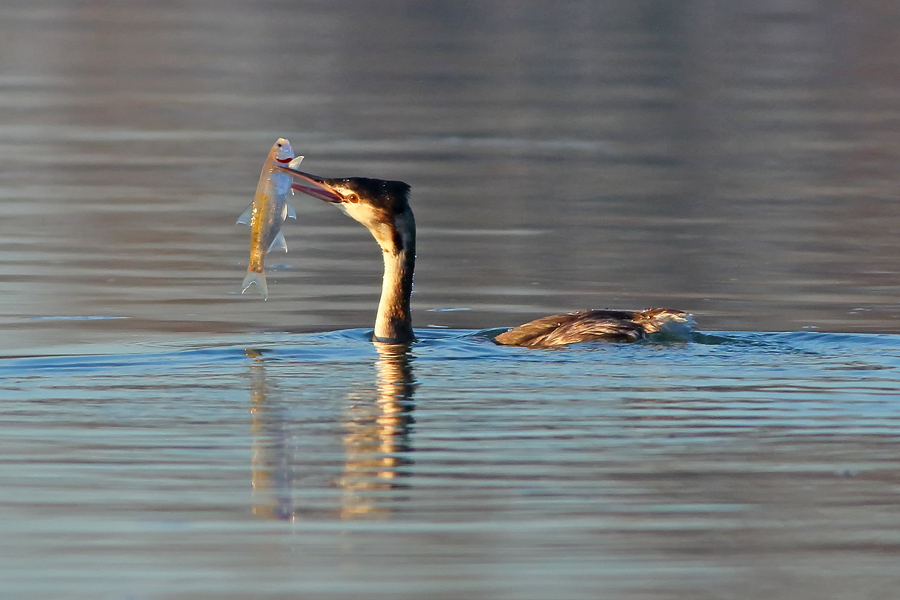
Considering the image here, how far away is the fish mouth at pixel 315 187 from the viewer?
37.5ft

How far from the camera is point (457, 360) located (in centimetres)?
1088

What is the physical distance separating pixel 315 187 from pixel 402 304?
0.97 m

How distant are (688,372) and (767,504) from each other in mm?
2749

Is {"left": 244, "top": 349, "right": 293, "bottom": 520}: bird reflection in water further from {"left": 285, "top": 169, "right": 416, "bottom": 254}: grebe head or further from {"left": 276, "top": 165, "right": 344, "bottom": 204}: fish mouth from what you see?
{"left": 285, "top": 169, "right": 416, "bottom": 254}: grebe head

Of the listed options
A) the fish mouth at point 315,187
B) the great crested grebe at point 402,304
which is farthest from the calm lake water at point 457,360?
the fish mouth at point 315,187

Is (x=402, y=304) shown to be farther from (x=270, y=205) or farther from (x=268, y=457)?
(x=268, y=457)

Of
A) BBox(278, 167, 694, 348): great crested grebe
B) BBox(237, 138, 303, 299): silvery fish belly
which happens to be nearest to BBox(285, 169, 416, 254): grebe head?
BBox(278, 167, 694, 348): great crested grebe

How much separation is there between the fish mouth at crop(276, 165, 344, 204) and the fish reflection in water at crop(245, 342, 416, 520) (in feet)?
4.63

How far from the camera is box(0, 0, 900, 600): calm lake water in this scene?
699 centimetres

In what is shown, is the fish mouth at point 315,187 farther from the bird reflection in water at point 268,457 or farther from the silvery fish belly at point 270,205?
the bird reflection in water at point 268,457

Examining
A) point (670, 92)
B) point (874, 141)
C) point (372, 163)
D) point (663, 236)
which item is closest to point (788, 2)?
point (670, 92)

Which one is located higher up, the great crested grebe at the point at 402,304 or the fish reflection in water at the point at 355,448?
the great crested grebe at the point at 402,304

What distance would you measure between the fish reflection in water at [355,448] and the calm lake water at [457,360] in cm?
2

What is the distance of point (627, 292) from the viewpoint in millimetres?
13883
